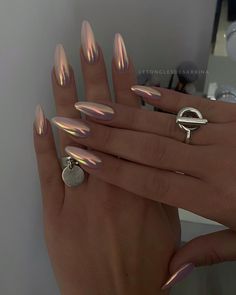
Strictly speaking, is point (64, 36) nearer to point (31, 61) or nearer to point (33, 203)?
point (31, 61)

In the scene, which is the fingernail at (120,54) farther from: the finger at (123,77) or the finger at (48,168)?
the finger at (48,168)

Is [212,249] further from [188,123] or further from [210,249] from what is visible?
[188,123]

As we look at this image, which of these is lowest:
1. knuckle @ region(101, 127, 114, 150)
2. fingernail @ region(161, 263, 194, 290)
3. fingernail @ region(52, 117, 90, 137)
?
fingernail @ region(161, 263, 194, 290)

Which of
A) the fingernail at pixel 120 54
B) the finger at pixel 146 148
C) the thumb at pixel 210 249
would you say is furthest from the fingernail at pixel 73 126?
the thumb at pixel 210 249

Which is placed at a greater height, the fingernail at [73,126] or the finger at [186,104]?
the finger at [186,104]

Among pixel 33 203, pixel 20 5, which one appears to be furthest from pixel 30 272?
pixel 20 5

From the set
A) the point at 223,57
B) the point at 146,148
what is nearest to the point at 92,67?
the point at 146,148

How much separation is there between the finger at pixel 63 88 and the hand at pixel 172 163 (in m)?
0.04

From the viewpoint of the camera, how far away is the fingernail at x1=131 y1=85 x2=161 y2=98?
602 millimetres

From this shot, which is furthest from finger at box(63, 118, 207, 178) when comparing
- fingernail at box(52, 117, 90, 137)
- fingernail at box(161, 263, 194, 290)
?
fingernail at box(161, 263, 194, 290)

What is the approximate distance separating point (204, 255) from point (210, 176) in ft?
0.35

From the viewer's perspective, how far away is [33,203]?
26.4 inches

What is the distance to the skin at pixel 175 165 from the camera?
56cm

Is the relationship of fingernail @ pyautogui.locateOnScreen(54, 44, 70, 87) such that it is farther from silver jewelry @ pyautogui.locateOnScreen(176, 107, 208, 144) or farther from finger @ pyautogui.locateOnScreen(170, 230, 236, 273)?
finger @ pyautogui.locateOnScreen(170, 230, 236, 273)
